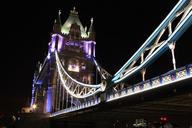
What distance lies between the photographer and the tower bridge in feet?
50.5

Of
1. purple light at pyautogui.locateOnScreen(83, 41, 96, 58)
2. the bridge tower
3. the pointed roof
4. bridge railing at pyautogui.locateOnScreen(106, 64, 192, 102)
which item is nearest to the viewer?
bridge railing at pyautogui.locateOnScreen(106, 64, 192, 102)

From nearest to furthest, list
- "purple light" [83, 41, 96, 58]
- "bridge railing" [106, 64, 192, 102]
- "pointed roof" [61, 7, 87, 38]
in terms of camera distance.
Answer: "bridge railing" [106, 64, 192, 102], "purple light" [83, 41, 96, 58], "pointed roof" [61, 7, 87, 38]

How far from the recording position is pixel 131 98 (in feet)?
62.0

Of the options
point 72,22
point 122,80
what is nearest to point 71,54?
point 72,22

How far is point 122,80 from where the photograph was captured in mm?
21688

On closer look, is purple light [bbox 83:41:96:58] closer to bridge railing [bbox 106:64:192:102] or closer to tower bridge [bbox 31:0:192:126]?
tower bridge [bbox 31:0:192:126]

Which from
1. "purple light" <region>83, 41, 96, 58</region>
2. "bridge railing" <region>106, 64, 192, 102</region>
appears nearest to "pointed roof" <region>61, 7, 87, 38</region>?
"purple light" <region>83, 41, 96, 58</region>

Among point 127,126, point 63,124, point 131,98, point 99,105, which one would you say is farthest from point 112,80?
point 127,126

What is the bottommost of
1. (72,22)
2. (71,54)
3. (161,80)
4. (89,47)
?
(161,80)

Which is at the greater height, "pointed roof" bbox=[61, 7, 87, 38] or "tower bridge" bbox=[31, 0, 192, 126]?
"pointed roof" bbox=[61, 7, 87, 38]

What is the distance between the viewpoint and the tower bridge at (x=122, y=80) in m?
15.4

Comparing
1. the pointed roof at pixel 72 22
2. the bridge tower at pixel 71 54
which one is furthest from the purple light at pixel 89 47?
the pointed roof at pixel 72 22

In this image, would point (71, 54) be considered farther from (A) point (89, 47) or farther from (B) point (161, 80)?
(B) point (161, 80)

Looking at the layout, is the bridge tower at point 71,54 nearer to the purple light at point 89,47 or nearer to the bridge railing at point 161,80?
the purple light at point 89,47
